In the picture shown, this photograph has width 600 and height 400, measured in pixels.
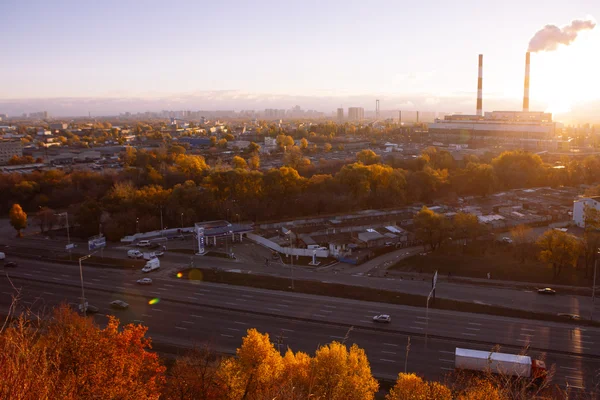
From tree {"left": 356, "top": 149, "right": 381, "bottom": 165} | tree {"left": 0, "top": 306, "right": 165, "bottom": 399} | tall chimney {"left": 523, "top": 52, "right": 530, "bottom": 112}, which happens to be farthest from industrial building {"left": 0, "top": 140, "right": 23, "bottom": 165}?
tall chimney {"left": 523, "top": 52, "right": 530, "bottom": 112}

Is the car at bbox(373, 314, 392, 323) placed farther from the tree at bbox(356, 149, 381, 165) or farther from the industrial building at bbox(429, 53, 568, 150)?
the industrial building at bbox(429, 53, 568, 150)

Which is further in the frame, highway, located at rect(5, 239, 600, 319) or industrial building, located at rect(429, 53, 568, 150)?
industrial building, located at rect(429, 53, 568, 150)

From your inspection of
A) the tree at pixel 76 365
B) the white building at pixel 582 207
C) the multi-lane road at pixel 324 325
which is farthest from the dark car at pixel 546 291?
the tree at pixel 76 365

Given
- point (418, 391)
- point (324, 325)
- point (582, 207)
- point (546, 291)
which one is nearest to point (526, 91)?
point (582, 207)

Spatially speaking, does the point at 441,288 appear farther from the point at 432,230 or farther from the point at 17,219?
the point at 17,219

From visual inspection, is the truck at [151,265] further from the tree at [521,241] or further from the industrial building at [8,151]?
the industrial building at [8,151]

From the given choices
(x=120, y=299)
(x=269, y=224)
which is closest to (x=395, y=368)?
(x=120, y=299)
